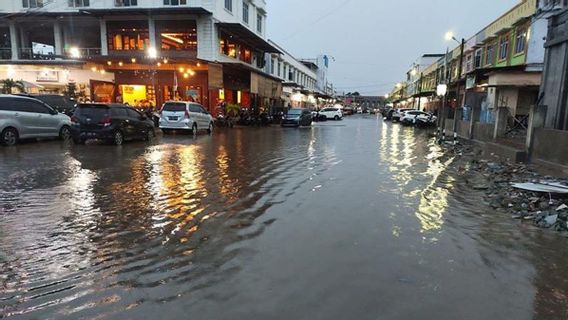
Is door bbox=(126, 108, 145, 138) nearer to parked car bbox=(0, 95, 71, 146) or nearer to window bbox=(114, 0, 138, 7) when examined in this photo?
parked car bbox=(0, 95, 71, 146)

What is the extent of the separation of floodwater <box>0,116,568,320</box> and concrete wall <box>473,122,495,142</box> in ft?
35.6

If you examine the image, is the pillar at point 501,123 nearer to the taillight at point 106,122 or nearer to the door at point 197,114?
the door at point 197,114

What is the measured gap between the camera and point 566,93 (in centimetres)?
1419

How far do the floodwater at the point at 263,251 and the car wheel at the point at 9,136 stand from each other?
19.1 feet

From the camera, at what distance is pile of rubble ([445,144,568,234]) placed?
22.5 feet

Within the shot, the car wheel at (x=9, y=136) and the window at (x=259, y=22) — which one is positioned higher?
the window at (x=259, y=22)

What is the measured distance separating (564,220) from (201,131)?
69.0 feet

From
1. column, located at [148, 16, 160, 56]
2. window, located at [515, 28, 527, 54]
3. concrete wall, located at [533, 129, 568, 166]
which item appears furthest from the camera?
column, located at [148, 16, 160, 56]

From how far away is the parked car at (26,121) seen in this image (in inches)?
576

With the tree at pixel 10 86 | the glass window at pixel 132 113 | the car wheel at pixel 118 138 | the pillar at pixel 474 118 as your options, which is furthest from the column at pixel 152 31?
the pillar at pixel 474 118

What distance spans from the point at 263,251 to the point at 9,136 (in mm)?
13882

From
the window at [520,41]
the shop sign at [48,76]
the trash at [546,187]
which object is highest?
the window at [520,41]

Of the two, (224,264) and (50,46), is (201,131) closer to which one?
(224,264)

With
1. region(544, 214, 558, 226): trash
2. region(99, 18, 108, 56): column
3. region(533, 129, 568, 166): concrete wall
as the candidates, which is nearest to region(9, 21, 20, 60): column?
region(99, 18, 108, 56): column
